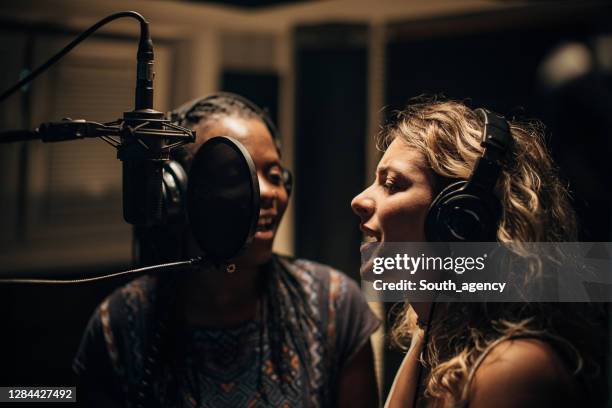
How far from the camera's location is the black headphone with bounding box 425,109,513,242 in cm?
84

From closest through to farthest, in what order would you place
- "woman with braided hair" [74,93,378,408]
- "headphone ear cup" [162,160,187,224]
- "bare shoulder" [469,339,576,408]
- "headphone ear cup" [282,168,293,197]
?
1. "bare shoulder" [469,339,576,408]
2. "headphone ear cup" [162,160,187,224]
3. "woman with braided hair" [74,93,378,408]
4. "headphone ear cup" [282,168,293,197]

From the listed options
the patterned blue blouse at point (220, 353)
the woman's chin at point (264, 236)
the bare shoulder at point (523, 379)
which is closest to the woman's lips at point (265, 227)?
the woman's chin at point (264, 236)

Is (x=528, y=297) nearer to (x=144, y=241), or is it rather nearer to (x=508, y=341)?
(x=508, y=341)

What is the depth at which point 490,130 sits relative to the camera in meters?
0.85

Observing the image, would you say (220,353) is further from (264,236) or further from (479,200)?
(479,200)

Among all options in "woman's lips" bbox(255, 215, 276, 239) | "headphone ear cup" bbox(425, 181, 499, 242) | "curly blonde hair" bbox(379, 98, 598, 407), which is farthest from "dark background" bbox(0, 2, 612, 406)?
"woman's lips" bbox(255, 215, 276, 239)

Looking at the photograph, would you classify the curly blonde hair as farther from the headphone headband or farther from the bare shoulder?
the headphone headband

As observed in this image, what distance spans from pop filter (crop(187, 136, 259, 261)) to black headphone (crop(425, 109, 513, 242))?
0.89ft

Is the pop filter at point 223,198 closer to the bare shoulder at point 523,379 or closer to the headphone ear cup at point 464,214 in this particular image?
the headphone ear cup at point 464,214

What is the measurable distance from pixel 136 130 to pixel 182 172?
21cm

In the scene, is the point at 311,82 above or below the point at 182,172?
above

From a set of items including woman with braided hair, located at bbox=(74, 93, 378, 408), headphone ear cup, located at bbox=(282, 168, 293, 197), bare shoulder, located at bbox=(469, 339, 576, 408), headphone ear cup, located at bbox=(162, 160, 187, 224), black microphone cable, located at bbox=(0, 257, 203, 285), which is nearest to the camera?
bare shoulder, located at bbox=(469, 339, 576, 408)

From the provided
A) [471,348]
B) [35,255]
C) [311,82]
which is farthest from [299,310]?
[311,82]

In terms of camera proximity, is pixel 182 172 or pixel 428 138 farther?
pixel 182 172
